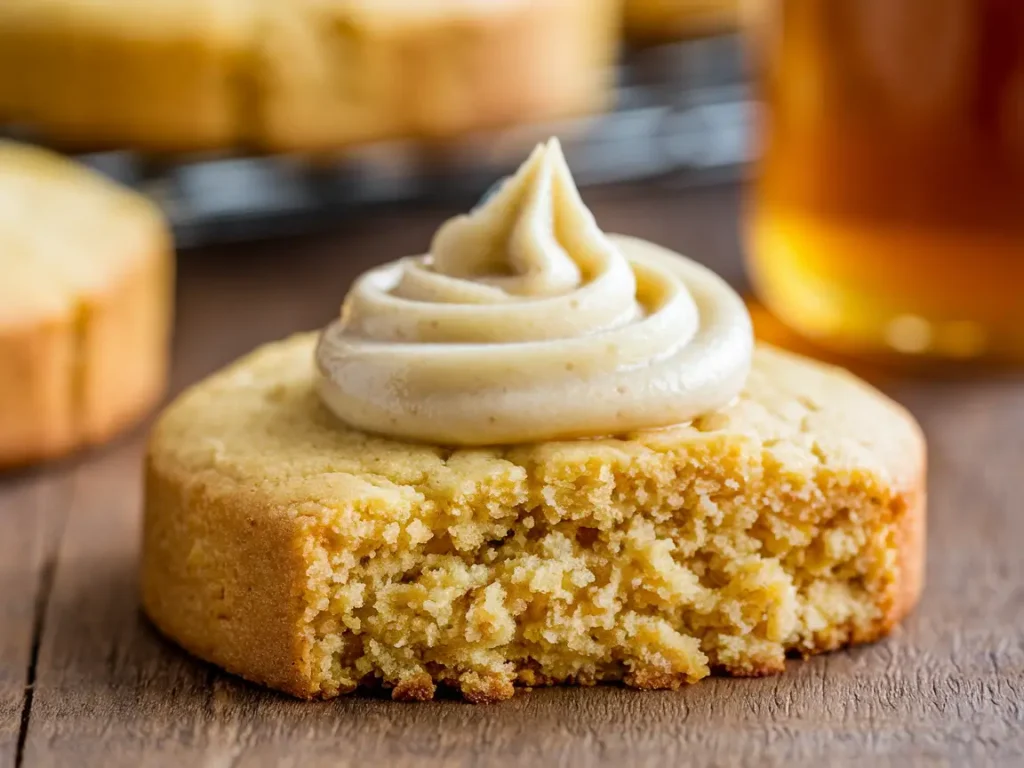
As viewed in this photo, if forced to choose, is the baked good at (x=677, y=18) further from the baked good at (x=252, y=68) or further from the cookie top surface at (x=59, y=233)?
the cookie top surface at (x=59, y=233)

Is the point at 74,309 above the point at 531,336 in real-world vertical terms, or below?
below

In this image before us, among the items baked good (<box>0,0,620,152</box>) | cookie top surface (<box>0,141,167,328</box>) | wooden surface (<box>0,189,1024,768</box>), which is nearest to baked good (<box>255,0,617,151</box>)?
baked good (<box>0,0,620,152</box>)

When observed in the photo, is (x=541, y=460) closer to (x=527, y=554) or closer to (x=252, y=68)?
(x=527, y=554)

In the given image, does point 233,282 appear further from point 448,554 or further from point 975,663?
point 975,663

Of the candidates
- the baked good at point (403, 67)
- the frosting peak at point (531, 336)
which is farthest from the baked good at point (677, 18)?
the frosting peak at point (531, 336)

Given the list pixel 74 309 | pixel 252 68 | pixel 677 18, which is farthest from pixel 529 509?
pixel 677 18

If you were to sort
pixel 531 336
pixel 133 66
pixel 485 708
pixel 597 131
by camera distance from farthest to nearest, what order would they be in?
pixel 597 131 → pixel 133 66 → pixel 531 336 → pixel 485 708
